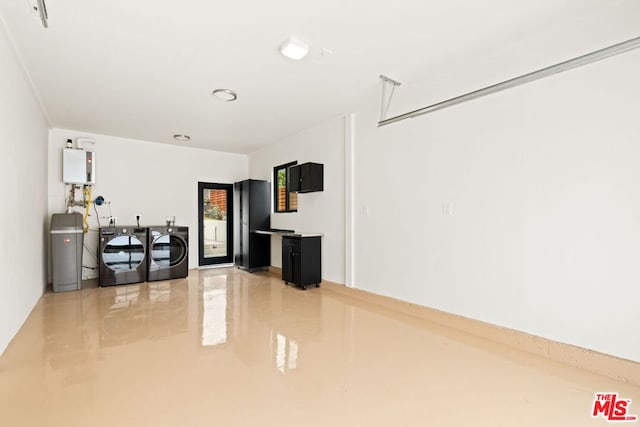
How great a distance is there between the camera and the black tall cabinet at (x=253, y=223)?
653cm

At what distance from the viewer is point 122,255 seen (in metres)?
5.47

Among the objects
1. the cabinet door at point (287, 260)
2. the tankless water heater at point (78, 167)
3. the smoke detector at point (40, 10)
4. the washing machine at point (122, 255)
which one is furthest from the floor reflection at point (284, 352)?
the tankless water heater at point (78, 167)

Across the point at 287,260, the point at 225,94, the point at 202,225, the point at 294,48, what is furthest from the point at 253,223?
the point at 294,48

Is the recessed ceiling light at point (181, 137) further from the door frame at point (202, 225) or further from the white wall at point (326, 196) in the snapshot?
the white wall at point (326, 196)

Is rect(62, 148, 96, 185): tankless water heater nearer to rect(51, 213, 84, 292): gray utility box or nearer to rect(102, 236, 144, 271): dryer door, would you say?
rect(51, 213, 84, 292): gray utility box

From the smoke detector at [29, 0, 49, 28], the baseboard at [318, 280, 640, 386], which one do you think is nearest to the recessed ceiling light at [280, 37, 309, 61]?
the smoke detector at [29, 0, 49, 28]

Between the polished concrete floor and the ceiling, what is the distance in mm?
2666

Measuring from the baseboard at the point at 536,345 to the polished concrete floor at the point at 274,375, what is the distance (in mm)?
102

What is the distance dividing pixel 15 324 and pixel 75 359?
1.04 m

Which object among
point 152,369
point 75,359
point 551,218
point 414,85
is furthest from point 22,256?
point 551,218

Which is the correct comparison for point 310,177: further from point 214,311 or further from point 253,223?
point 214,311

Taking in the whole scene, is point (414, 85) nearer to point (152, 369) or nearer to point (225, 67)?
point (225, 67)

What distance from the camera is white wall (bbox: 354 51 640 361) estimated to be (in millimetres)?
2338

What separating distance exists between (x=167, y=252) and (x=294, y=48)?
4594 millimetres
